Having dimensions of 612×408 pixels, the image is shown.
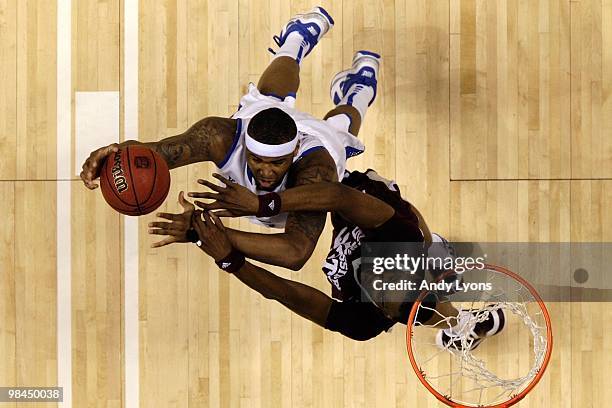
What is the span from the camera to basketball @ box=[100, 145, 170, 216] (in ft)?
8.98

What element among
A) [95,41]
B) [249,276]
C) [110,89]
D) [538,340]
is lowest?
[538,340]

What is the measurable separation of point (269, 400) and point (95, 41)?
2.23 meters

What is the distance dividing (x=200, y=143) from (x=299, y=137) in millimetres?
391

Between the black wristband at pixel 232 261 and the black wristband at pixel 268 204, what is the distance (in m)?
0.20

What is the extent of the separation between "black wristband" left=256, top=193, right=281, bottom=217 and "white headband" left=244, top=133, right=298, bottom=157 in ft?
0.62

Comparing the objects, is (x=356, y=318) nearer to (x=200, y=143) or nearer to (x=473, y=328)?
(x=473, y=328)

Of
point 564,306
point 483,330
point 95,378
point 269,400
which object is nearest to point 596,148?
point 564,306

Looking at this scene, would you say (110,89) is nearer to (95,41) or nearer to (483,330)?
(95,41)

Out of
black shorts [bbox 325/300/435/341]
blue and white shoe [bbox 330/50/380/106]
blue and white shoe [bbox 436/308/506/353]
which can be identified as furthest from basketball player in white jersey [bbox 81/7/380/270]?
blue and white shoe [bbox 436/308/506/353]

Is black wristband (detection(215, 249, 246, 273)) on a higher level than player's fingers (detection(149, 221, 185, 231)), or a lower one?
lower

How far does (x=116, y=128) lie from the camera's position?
444 centimetres

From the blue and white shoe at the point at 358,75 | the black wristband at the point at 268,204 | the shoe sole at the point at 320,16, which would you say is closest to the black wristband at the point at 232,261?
the black wristband at the point at 268,204

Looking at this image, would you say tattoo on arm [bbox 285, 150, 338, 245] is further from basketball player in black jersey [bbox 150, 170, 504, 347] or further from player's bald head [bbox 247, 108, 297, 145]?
player's bald head [bbox 247, 108, 297, 145]

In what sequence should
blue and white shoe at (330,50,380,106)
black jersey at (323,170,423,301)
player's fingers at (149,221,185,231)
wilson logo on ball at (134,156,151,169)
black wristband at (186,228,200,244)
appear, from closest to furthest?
player's fingers at (149,221,185,231)
black wristband at (186,228,200,244)
wilson logo on ball at (134,156,151,169)
black jersey at (323,170,423,301)
blue and white shoe at (330,50,380,106)
